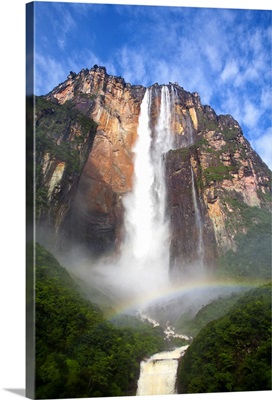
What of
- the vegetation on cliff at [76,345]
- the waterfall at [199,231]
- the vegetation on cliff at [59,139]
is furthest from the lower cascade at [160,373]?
the vegetation on cliff at [59,139]

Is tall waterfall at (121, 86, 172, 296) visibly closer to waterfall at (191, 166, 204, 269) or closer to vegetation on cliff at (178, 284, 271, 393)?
waterfall at (191, 166, 204, 269)

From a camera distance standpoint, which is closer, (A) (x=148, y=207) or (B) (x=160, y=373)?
(B) (x=160, y=373)

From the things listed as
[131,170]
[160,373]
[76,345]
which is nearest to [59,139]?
[131,170]

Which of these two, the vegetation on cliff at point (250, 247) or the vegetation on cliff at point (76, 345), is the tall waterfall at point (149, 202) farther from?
the vegetation on cliff at point (76, 345)

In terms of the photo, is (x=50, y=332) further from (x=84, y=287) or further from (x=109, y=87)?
(x=109, y=87)

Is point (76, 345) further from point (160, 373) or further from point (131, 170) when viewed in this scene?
point (131, 170)

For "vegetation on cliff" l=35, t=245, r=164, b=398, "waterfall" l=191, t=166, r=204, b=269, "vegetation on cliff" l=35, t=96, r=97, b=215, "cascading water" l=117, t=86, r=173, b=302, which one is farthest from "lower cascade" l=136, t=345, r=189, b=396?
"vegetation on cliff" l=35, t=96, r=97, b=215
